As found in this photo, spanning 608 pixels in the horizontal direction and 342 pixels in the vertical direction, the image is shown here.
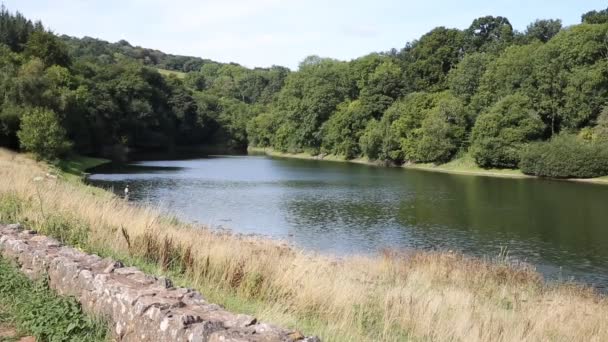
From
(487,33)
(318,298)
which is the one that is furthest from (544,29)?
(318,298)

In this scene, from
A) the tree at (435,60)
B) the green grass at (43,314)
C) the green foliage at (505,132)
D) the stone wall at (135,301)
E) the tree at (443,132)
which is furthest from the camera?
the tree at (435,60)

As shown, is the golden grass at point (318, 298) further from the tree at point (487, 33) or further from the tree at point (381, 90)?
the tree at point (487, 33)

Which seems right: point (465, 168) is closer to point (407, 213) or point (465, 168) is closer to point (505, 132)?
point (505, 132)

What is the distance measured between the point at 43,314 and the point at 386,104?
311 ft

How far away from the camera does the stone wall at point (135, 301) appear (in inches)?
172

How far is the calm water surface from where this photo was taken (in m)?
23.9

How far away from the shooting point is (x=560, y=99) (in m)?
70.5

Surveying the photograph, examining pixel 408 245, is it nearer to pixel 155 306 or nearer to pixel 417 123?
pixel 155 306

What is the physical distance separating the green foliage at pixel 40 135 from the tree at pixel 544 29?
276 feet

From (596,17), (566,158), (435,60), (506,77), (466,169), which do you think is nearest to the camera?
(566,158)

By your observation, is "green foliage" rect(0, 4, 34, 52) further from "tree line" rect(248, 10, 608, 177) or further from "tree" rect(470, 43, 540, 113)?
"tree" rect(470, 43, 540, 113)

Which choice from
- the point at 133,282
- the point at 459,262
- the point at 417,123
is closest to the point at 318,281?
the point at 133,282

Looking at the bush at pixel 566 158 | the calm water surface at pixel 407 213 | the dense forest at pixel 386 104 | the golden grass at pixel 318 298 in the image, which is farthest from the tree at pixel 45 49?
the golden grass at pixel 318 298

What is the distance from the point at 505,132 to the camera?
69125mm
